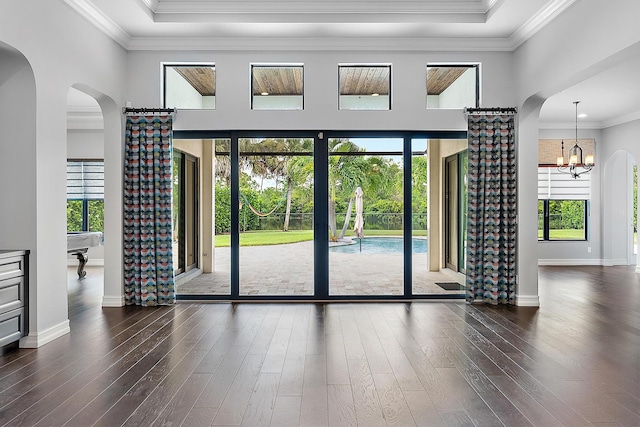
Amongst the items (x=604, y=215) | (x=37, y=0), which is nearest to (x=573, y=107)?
(x=604, y=215)

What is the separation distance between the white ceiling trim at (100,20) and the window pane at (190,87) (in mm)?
587

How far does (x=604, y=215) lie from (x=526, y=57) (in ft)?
19.2

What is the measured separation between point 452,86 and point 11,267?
17.1 feet

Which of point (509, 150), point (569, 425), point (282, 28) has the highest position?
point (282, 28)

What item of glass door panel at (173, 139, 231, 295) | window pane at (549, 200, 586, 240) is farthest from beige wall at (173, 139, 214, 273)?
window pane at (549, 200, 586, 240)

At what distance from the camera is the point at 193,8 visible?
509 cm

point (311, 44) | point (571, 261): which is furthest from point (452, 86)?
point (571, 261)

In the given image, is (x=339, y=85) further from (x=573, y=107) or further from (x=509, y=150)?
(x=573, y=107)

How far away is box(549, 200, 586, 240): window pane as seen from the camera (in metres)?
9.78

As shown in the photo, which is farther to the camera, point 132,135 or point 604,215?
point 604,215

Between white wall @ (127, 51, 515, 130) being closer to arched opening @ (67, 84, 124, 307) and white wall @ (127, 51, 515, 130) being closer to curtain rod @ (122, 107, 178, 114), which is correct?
curtain rod @ (122, 107, 178, 114)

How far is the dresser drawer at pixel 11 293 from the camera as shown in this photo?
372 cm

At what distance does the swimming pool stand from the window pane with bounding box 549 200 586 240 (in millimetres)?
5334

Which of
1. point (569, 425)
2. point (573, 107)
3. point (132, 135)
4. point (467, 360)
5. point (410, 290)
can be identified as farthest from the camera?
point (573, 107)
